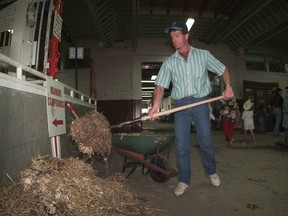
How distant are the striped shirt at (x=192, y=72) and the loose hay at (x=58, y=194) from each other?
1.76 meters

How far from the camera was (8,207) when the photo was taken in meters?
1.89

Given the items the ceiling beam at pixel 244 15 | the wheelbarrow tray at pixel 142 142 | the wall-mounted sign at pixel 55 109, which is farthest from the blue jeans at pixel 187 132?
the ceiling beam at pixel 244 15

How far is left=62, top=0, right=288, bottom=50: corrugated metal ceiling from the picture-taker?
389 inches

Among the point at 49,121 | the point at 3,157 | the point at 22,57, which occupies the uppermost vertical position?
the point at 22,57

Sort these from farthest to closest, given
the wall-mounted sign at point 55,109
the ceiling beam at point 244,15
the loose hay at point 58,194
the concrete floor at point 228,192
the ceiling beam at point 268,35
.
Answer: the ceiling beam at point 268,35 < the ceiling beam at point 244,15 < the wall-mounted sign at point 55,109 < the concrete floor at point 228,192 < the loose hay at point 58,194

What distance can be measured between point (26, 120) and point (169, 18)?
10225 millimetres

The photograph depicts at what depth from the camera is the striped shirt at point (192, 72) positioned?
141 inches

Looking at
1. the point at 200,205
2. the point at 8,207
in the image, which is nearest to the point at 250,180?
the point at 200,205

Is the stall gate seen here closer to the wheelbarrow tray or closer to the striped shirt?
the wheelbarrow tray

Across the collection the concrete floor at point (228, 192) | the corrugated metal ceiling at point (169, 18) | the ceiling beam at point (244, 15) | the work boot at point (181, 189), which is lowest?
the concrete floor at point (228, 192)

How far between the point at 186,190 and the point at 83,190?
191 cm

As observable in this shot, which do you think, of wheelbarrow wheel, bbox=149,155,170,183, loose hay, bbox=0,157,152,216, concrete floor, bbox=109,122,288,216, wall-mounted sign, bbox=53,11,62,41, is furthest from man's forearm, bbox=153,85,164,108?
wall-mounted sign, bbox=53,11,62,41

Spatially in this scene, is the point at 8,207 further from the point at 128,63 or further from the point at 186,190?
the point at 128,63

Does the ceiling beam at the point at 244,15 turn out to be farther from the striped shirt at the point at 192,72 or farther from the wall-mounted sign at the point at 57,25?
the wall-mounted sign at the point at 57,25
